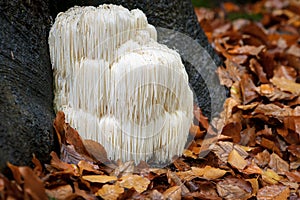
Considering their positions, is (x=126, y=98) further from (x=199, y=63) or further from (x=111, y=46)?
(x=199, y=63)

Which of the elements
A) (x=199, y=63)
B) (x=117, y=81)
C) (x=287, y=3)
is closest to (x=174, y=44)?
(x=199, y=63)

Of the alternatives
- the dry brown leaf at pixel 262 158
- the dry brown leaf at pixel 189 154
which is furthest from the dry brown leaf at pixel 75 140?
the dry brown leaf at pixel 262 158

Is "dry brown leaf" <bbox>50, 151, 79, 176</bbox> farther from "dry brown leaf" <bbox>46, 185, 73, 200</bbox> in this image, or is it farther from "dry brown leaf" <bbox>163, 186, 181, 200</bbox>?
"dry brown leaf" <bbox>163, 186, 181, 200</bbox>

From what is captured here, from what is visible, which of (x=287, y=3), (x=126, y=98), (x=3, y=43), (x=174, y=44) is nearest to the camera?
(x=3, y=43)

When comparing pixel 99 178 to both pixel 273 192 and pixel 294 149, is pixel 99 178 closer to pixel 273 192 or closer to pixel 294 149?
pixel 273 192

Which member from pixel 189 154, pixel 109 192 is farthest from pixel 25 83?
pixel 189 154

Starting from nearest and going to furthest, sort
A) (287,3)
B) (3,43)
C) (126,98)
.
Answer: (3,43) < (126,98) < (287,3)
